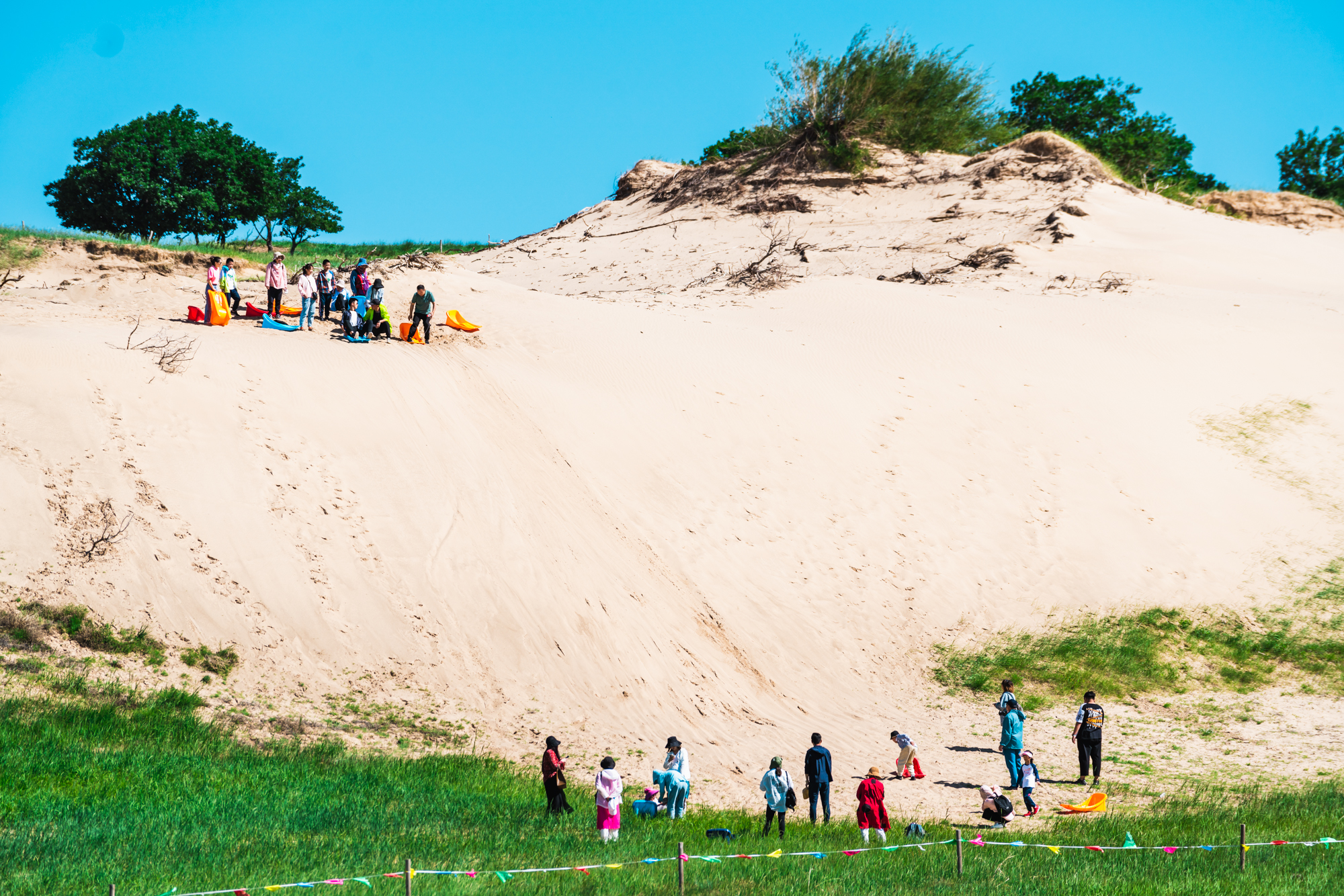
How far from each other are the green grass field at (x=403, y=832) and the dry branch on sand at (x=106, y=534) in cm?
315

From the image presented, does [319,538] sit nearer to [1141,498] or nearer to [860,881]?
[860,881]

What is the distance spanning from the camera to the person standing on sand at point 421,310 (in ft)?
78.2

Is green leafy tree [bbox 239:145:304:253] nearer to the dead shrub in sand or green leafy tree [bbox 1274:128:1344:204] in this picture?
the dead shrub in sand

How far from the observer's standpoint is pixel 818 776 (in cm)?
1256

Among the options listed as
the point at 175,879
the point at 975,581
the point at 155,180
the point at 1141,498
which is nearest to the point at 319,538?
the point at 175,879

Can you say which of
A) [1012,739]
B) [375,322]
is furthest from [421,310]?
[1012,739]

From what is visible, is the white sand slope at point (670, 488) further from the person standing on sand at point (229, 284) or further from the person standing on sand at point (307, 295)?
the person standing on sand at point (307, 295)

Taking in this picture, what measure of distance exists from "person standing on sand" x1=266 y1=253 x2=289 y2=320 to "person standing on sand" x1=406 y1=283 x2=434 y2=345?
2940 mm

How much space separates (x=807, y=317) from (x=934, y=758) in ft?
56.9

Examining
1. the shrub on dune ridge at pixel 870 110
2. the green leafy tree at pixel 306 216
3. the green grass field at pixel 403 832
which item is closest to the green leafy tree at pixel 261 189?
the green leafy tree at pixel 306 216

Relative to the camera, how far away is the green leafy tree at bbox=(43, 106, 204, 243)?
53219mm

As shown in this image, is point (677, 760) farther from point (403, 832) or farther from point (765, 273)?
point (765, 273)

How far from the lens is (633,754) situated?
1477cm

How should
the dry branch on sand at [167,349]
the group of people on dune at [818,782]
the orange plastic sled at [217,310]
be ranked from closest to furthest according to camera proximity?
the group of people on dune at [818,782] → the dry branch on sand at [167,349] → the orange plastic sled at [217,310]
